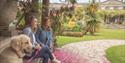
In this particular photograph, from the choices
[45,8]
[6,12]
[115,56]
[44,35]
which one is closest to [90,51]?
[115,56]

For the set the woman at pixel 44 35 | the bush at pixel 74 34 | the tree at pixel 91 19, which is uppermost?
the woman at pixel 44 35

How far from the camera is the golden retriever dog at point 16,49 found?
5574 millimetres

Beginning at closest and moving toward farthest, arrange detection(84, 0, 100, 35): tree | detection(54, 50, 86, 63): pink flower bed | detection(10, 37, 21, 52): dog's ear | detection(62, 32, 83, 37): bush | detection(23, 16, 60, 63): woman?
detection(10, 37, 21, 52): dog's ear, detection(23, 16, 60, 63): woman, detection(54, 50, 86, 63): pink flower bed, detection(62, 32, 83, 37): bush, detection(84, 0, 100, 35): tree

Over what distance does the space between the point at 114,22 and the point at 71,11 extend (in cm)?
7300

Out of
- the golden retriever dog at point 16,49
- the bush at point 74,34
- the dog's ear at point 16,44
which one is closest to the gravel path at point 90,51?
the golden retriever dog at point 16,49

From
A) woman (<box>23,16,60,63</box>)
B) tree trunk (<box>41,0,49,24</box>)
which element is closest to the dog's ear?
woman (<box>23,16,60,63</box>)

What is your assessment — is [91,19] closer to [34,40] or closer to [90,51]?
[90,51]

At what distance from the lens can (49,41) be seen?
9086mm

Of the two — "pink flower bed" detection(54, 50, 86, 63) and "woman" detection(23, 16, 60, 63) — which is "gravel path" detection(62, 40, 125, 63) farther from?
"woman" detection(23, 16, 60, 63)

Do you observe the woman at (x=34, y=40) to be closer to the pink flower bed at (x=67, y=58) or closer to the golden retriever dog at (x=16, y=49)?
the golden retriever dog at (x=16, y=49)

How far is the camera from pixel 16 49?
5582 mm

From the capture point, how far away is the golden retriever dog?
5.57m

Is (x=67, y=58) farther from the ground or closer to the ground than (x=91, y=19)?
farther from the ground

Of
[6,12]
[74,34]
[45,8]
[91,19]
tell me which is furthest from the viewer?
[91,19]
